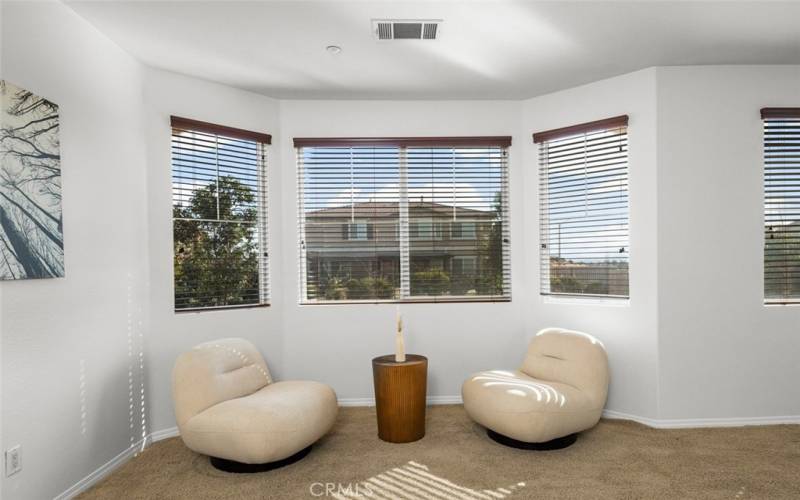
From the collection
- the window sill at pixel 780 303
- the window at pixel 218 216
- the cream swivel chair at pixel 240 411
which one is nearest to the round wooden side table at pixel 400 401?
the cream swivel chair at pixel 240 411

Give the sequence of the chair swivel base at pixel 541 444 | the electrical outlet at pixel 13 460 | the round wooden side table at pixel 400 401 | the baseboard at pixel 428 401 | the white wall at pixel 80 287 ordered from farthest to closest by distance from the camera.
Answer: the baseboard at pixel 428 401 < the round wooden side table at pixel 400 401 < the chair swivel base at pixel 541 444 < the white wall at pixel 80 287 < the electrical outlet at pixel 13 460

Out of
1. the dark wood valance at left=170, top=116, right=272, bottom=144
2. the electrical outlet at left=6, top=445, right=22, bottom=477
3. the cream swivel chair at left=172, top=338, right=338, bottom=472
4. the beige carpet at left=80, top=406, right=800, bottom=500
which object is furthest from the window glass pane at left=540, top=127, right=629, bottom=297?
the electrical outlet at left=6, top=445, right=22, bottom=477

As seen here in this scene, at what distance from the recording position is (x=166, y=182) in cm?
363

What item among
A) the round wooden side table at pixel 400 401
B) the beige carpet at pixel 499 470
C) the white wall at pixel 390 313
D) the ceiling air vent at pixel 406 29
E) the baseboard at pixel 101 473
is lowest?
the beige carpet at pixel 499 470

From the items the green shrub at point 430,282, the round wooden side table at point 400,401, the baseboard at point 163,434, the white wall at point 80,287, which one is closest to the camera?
the white wall at point 80,287

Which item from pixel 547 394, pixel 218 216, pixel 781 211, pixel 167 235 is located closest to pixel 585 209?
pixel 781 211

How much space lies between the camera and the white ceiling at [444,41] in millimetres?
2805

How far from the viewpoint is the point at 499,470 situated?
294cm

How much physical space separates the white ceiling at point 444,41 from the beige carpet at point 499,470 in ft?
8.65

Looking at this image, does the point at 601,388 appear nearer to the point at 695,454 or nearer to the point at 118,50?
the point at 695,454

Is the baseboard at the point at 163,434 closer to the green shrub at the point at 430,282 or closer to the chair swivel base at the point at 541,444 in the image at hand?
the green shrub at the point at 430,282

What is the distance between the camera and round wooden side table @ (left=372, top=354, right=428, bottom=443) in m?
3.40

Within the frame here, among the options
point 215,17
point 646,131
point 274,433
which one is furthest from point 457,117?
point 274,433

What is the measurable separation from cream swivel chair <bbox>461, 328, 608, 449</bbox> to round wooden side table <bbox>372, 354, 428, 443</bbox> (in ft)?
1.20
